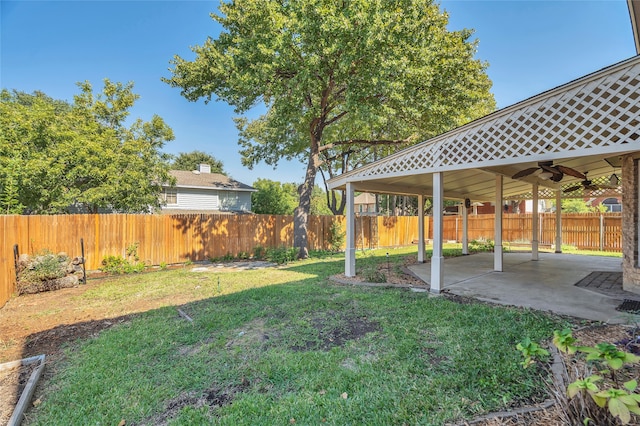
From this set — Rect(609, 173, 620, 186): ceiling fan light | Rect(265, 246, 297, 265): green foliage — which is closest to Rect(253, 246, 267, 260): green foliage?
Rect(265, 246, 297, 265): green foliage

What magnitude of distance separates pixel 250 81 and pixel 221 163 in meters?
30.0

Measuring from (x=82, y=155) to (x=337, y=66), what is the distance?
9.25 metres

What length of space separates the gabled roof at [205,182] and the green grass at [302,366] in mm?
15025

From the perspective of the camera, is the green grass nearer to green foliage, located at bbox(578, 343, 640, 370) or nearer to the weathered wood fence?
green foliage, located at bbox(578, 343, 640, 370)

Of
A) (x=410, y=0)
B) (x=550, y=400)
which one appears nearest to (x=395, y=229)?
(x=410, y=0)

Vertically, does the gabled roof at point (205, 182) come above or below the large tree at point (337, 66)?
below

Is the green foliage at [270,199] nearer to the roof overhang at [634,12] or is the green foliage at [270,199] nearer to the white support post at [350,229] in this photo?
the white support post at [350,229]

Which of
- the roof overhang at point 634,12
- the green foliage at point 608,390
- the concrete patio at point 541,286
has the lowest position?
the concrete patio at point 541,286

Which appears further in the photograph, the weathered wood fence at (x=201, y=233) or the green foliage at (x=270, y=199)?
the green foliage at (x=270, y=199)

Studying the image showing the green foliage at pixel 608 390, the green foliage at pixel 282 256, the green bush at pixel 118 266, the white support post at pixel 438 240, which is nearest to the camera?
the green foliage at pixel 608 390

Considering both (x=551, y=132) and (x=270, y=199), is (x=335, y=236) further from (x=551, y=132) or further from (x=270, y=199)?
(x=551, y=132)

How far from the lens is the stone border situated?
2.42 meters

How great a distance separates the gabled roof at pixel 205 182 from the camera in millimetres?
18812

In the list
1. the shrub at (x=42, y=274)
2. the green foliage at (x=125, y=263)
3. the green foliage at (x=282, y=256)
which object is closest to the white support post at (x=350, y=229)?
the green foliage at (x=282, y=256)
